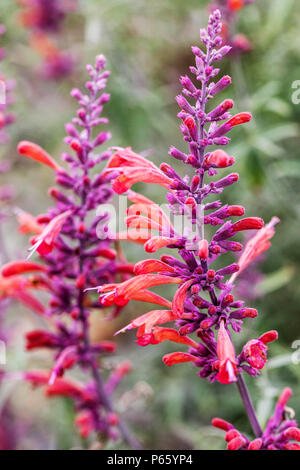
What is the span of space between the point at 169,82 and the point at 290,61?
3.74ft

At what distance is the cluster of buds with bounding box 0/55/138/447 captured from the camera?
156 cm

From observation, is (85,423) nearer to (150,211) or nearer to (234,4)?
(150,211)

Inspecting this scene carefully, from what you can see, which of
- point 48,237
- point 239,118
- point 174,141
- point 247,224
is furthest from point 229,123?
point 174,141

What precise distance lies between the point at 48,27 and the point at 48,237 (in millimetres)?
2432

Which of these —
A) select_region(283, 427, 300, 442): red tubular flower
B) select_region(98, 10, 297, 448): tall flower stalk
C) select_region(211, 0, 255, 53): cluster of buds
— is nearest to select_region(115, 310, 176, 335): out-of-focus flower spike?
select_region(98, 10, 297, 448): tall flower stalk

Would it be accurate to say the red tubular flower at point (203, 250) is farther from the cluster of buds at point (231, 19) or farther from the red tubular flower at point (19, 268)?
the cluster of buds at point (231, 19)

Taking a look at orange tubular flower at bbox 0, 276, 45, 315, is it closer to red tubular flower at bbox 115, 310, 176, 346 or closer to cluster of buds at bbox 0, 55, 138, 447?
cluster of buds at bbox 0, 55, 138, 447

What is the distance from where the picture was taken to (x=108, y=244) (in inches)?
67.0

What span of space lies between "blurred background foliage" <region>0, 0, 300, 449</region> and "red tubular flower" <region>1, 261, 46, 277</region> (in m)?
0.56

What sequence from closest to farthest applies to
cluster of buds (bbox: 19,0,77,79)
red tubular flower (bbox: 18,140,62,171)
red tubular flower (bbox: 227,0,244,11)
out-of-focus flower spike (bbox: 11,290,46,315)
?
red tubular flower (bbox: 18,140,62,171) < out-of-focus flower spike (bbox: 11,290,46,315) < red tubular flower (bbox: 227,0,244,11) < cluster of buds (bbox: 19,0,77,79)

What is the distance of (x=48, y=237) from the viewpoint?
1.41 meters
